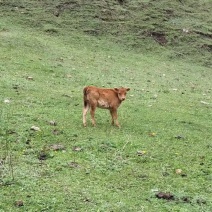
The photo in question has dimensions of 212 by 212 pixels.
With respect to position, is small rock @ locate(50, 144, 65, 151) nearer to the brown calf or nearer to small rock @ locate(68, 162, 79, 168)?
small rock @ locate(68, 162, 79, 168)

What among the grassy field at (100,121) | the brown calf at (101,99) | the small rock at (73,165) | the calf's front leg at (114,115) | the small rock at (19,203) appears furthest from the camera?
the calf's front leg at (114,115)

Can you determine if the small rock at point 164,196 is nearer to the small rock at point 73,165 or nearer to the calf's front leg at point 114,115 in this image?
the small rock at point 73,165

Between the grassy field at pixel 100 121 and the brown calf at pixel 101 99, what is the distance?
0.40 meters

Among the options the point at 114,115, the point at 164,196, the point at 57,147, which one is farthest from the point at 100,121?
the point at 164,196

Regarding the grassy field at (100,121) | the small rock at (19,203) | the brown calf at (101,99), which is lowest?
the grassy field at (100,121)

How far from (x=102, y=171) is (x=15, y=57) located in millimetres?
11174

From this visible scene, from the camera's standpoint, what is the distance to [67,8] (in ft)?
96.0

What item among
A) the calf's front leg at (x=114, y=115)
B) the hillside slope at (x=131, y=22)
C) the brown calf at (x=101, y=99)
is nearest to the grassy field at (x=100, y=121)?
the hillside slope at (x=131, y=22)

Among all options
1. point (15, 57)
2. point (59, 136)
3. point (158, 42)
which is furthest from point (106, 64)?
point (59, 136)

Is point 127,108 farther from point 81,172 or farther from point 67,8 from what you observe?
point 67,8

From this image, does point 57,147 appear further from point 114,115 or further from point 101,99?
point 114,115

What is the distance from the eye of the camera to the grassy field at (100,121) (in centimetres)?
697

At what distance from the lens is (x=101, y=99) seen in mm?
10305

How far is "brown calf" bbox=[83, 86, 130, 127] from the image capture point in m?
10.1
